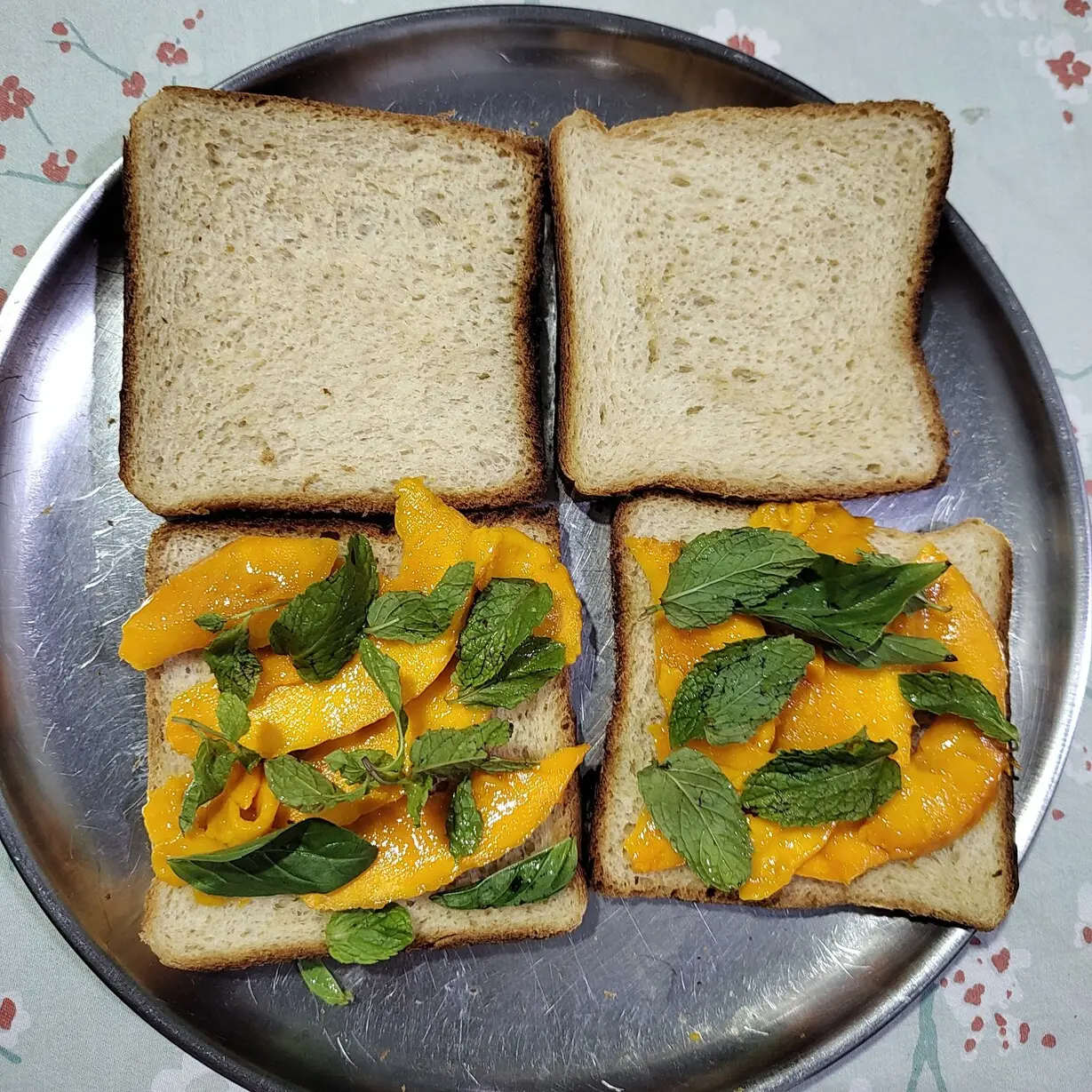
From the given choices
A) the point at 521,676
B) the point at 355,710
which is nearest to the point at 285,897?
the point at 355,710

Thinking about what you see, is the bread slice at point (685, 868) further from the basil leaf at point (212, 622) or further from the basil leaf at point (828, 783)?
the basil leaf at point (212, 622)

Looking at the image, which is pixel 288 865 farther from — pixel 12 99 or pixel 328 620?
pixel 12 99

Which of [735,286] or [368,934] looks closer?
[368,934]

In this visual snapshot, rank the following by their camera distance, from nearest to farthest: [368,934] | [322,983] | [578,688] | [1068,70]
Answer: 1. [368,934]
2. [322,983]
3. [578,688]
4. [1068,70]

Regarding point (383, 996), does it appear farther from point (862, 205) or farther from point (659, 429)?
point (862, 205)

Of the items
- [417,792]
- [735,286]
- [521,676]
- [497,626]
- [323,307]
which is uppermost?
[735,286]

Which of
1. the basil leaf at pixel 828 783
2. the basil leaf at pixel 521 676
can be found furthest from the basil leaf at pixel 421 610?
the basil leaf at pixel 828 783

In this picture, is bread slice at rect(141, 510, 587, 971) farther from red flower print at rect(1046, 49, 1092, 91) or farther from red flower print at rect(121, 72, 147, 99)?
red flower print at rect(1046, 49, 1092, 91)
